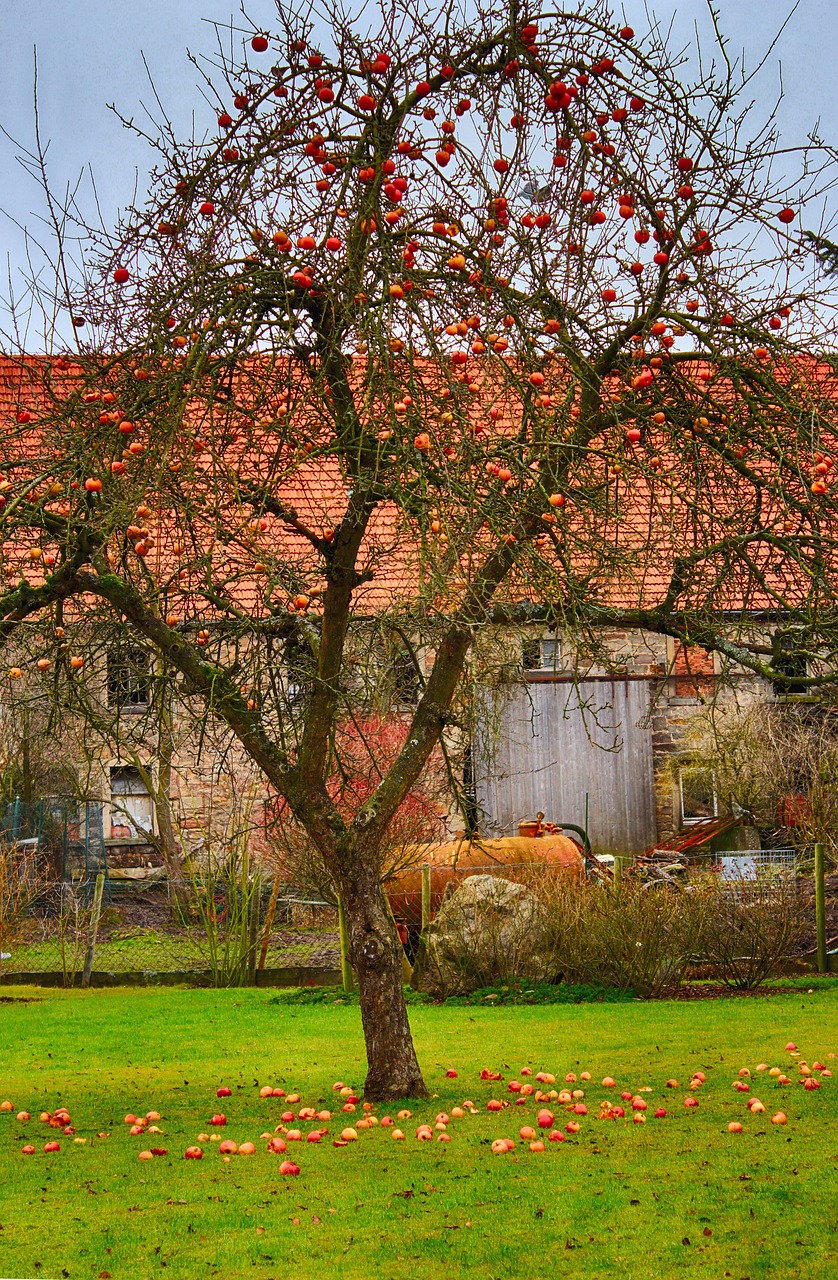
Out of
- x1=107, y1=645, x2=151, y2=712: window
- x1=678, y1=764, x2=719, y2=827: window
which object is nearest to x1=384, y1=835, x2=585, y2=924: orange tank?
x1=678, y1=764, x2=719, y2=827: window

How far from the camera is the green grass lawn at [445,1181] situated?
411 cm

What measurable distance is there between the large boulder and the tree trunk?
5251 mm

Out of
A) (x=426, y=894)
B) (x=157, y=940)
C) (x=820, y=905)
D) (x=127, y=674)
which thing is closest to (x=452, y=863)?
(x=426, y=894)

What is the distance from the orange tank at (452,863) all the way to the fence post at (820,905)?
95.2 inches

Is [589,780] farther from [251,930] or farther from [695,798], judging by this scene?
[251,930]

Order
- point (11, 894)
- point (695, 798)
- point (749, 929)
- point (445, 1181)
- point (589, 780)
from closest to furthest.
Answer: point (445, 1181)
point (749, 929)
point (11, 894)
point (695, 798)
point (589, 780)

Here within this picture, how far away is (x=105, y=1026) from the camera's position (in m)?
11.0

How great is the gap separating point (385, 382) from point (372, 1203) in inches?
130

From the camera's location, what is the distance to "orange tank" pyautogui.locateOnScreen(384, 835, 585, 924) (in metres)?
13.5

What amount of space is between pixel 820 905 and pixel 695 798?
18.8 feet

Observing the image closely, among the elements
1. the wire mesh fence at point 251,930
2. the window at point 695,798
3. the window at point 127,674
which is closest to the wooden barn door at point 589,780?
the window at point 695,798

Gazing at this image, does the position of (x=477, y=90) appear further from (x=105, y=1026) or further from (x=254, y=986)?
(x=254, y=986)

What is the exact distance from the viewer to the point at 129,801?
59.9 ft

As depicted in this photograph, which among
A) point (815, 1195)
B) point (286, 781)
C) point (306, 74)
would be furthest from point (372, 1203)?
point (306, 74)
